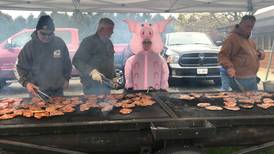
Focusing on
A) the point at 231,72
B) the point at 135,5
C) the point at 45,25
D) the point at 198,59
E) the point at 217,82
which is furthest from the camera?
the point at 217,82

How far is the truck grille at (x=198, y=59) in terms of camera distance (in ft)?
37.4

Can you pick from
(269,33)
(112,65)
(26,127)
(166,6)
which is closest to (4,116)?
(26,127)

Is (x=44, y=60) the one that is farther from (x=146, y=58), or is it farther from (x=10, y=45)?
(x=10, y=45)

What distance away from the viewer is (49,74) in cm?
484

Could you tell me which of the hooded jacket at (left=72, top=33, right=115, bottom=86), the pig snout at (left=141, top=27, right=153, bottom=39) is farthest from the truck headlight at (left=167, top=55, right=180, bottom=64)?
the pig snout at (left=141, top=27, right=153, bottom=39)

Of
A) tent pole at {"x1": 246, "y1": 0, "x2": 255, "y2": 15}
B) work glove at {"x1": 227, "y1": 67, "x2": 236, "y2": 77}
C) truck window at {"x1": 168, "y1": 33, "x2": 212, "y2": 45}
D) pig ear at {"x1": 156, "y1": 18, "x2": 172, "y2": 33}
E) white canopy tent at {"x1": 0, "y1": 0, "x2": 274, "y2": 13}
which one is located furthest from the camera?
truck window at {"x1": 168, "y1": 33, "x2": 212, "y2": 45}

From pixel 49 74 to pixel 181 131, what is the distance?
264 centimetres

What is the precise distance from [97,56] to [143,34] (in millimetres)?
871

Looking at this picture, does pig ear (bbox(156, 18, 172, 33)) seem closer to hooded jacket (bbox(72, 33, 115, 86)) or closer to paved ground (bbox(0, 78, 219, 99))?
hooded jacket (bbox(72, 33, 115, 86))

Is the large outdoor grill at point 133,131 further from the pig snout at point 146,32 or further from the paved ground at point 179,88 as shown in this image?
the paved ground at point 179,88

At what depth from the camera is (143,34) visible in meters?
4.79

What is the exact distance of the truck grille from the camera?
1141 centimetres

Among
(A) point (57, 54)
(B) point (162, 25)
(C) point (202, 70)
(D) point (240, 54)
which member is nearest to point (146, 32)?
(B) point (162, 25)

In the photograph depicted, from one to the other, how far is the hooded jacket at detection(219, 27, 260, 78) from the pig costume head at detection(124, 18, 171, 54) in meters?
1.17
